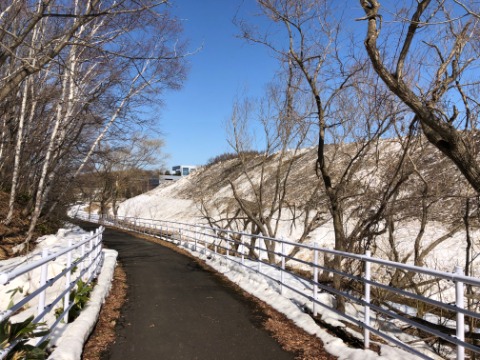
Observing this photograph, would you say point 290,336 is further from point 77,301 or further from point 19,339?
point 19,339

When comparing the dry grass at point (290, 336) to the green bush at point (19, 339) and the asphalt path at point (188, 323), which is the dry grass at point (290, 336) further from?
the green bush at point (19, 339)

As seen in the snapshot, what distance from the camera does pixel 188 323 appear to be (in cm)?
642

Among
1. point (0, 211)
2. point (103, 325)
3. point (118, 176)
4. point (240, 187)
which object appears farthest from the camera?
point (118, 176)

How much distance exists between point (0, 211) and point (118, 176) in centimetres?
2919

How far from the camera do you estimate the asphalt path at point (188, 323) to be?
5.18m

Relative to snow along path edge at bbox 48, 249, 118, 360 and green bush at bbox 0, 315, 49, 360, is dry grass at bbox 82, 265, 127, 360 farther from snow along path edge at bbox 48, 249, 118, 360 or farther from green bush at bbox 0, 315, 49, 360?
green bush at bbox 0, 315, 49, 360

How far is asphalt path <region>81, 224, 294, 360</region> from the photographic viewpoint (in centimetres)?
518

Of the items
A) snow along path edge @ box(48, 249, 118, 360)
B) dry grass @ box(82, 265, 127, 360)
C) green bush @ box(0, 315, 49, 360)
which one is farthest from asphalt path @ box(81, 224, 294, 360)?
green bush @ box(0, 315, 49, 360)

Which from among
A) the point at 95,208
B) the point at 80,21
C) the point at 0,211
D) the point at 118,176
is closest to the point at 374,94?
the point at 80,21

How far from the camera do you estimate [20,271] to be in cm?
341

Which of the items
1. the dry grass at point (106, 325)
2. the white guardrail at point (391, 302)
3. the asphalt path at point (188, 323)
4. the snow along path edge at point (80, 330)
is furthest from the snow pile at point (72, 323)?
the white guardrail at point (391, 302)

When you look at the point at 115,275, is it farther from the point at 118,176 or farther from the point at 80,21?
the point at 118,176

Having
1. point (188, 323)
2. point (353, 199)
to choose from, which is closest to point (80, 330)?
point (188, 323)

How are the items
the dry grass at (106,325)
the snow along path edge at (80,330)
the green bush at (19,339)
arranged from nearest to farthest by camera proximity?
1. the green bush at (19,339)
2. the snow along path edge at (80,330)
3. the dry grass at (106,325)
